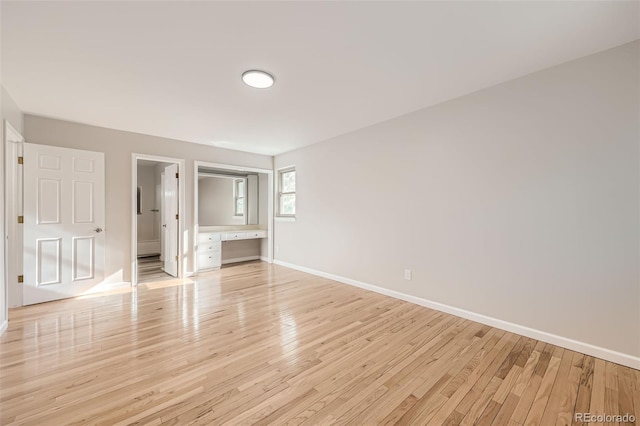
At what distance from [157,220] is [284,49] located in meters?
6.31

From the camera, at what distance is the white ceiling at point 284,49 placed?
1.68m

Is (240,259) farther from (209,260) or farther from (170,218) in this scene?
(170,218)

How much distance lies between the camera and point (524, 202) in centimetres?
248

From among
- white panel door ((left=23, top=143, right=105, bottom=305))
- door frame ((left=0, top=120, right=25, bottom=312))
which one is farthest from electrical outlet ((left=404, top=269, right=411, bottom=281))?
door frame ((left=0, top=120, right=25, bottom=312))

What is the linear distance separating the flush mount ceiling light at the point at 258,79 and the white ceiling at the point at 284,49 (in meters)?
0.08

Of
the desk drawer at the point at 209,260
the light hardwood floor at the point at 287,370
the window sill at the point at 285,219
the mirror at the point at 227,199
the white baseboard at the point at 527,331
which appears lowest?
the light hardwood floor at the point at 287,370

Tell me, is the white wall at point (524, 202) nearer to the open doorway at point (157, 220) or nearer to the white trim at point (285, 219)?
the white trim at point (285, 219)

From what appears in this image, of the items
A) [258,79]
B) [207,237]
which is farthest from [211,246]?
[258,79]

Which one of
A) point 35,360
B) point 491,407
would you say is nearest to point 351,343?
point 491,407

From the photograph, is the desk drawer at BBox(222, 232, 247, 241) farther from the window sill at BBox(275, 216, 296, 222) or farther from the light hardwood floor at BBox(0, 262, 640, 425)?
the light hardwood floor at BBox(0, 262, 640, 425)

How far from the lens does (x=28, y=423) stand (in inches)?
56.9

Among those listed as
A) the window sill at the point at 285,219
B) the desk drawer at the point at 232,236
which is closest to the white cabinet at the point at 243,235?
the desk drawer at the point at 232,236

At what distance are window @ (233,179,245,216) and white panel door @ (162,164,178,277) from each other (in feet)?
5.09

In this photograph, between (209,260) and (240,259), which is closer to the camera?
(209,260)
